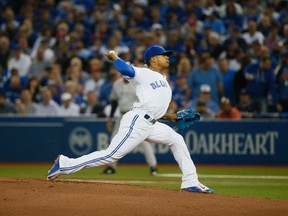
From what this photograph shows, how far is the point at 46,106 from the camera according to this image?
17422 millimetres

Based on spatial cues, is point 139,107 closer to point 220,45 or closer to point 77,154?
point 77,154

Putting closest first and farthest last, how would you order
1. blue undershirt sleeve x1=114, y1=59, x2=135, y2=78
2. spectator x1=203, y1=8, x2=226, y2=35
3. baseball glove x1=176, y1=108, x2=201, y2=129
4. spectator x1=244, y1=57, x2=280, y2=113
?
blue undershirt sleeve x1=114, y1=59, x2=135, y2=78
baseball glove x1=176, y1=108, x2=201, y2=129
spectator x1=244, y1=57, x2=280, y2=113
spectator x1=203, y1=8, x2=226, y2=35

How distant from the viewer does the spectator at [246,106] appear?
1652cm

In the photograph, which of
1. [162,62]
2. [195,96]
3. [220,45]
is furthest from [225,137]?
[162,62]

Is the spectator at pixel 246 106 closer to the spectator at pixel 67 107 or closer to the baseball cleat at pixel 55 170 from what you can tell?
the spectator at pixel 67 107

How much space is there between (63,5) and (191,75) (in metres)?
5.13

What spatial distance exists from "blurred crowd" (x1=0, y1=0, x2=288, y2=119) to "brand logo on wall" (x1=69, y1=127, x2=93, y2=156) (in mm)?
698

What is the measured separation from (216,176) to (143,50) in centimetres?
512

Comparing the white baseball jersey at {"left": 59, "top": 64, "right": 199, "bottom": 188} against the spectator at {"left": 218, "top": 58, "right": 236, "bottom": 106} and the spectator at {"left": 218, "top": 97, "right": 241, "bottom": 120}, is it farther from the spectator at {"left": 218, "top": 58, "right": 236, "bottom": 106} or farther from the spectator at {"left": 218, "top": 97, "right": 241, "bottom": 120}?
the spectator at {"left": 218, "top": 58, "right": 236, "bottom": 106}

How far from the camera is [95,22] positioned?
19875 millimetres

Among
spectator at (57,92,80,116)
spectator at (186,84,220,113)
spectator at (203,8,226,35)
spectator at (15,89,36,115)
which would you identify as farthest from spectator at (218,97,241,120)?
spectator at (15,89,36,115)

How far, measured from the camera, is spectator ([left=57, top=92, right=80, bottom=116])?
17.3m

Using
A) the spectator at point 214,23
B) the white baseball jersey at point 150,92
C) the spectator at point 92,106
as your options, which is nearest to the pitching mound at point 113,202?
the white baseball jersey at point 150,92

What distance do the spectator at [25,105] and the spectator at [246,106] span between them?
480 centimetres
